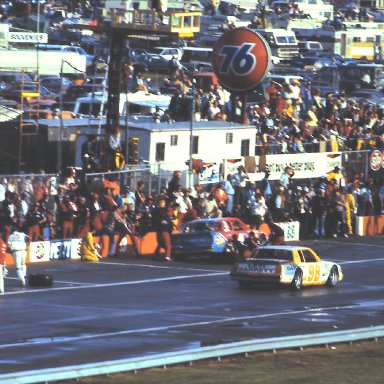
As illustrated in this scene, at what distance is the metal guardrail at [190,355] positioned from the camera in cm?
2070

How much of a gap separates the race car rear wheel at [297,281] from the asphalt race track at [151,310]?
0.19m

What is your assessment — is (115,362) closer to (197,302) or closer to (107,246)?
(197,302)

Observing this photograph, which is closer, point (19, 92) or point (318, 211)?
point (318, 211)

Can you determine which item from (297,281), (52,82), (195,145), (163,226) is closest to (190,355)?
(297,281)

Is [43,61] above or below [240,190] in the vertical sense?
above

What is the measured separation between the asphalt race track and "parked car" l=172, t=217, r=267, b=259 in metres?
0.33

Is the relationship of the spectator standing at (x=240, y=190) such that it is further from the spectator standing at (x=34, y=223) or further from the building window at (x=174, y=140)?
the spectator standing at (x=34, y=223)

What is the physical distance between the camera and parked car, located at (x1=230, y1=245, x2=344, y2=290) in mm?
33562

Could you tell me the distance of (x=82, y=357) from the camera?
76.6ft

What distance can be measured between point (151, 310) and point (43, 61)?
37.5 m

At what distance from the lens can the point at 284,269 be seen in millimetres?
33531

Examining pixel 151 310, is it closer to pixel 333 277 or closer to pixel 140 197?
pixel 333 277

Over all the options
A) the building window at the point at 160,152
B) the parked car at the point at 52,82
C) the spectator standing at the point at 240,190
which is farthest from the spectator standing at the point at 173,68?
the spectator standing at the point at 240,190

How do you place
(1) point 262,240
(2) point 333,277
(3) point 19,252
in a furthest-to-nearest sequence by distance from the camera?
(1) point 262,240
(2) point 333,277
(3) point 19,252
